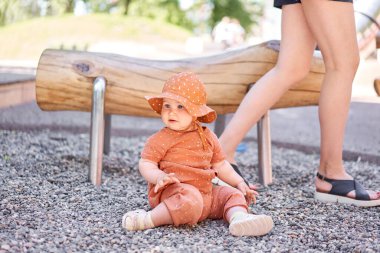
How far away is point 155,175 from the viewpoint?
2.38 m

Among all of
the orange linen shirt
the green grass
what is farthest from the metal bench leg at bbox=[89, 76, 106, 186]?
the green grass

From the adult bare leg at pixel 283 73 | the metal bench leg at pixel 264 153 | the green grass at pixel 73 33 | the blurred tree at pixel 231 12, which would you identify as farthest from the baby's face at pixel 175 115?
the blurred tree at pixel 231 12

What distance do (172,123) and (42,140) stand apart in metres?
2.44

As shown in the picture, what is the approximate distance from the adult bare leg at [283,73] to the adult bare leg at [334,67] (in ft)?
0.30

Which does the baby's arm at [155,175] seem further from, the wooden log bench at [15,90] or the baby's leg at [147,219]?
the wooden log bench at [15,90]

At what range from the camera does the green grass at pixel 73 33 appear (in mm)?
12312

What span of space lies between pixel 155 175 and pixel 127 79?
106cm

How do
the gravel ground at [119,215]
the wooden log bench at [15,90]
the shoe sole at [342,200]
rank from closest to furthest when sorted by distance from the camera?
the gravel ground at [119,215], the shoe sole at [342,200], the wooden log bench at [15,90]

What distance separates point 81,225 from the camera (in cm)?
240

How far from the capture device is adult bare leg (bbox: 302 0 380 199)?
2.77 metres

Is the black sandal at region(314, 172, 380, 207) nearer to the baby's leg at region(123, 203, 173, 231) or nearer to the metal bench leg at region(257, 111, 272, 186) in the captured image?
the metal bench leg at region(257, 111, 272, 186)

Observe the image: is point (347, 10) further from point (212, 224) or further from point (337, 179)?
point (212, 224)

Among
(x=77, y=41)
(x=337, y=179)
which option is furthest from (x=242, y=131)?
(x=77, y=41)

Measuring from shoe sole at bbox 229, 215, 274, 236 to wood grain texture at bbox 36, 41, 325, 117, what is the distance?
1187 mm
